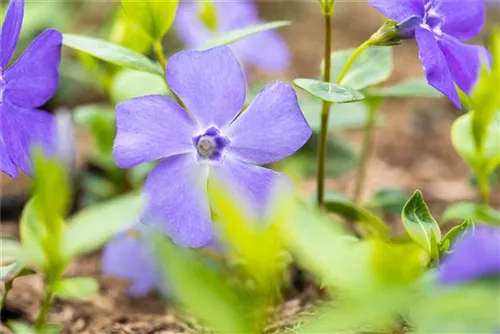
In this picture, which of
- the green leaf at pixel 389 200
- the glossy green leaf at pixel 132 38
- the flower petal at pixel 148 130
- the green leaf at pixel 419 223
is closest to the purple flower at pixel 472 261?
the green leaf at pixel 419 223

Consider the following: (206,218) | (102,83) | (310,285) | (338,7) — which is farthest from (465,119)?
(338,7)

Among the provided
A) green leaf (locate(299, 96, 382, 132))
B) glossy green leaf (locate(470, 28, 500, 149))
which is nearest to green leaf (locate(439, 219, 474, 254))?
glossy green leaf (locate(470, 28, 500, 149))

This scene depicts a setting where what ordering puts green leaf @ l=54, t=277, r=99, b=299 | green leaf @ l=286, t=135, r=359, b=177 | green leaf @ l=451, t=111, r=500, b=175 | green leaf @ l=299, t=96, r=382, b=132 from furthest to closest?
green leaf @ l=286, t=135, r=359, b=177 < green leaf @ l=299, t=96, r=382, b=132 < green leaf @ l=451, t=111, r=500, b=175 < green leaf @ l=54, t=277, r=99, b=299

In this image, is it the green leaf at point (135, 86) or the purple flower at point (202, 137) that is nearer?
the purple flower at point (202, 137)

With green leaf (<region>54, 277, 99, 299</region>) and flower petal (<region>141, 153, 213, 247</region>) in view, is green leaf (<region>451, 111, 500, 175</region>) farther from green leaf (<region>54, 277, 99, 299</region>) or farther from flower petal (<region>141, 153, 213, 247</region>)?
green leaf (<region>54, 277, 99, 299</region>)

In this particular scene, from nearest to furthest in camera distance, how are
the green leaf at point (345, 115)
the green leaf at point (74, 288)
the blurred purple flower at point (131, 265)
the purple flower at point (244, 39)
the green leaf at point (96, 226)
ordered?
1. the green leaf at point (96, 226)
2. the green leaf at point (74, 288)
3. the blurred purple flower at point (131, 265)
4. the green leaf at point (345, 115)
5. the purple flower at point (244, 39)

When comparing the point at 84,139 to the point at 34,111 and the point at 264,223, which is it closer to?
the point at 34,111

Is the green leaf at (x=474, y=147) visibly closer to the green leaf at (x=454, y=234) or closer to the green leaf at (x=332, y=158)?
the green leaf at (x=454, y=234)
